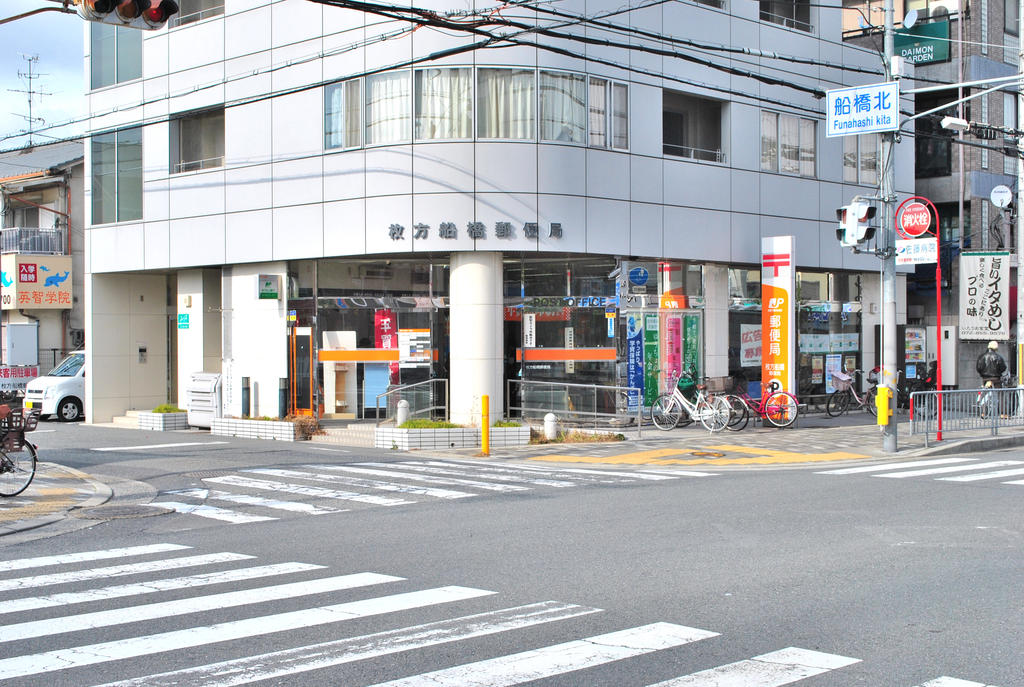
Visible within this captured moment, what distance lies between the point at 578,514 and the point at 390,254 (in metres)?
13.1

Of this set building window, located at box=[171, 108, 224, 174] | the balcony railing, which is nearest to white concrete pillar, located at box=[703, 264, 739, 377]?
building window, located at box=[171, 108, 224, 174]

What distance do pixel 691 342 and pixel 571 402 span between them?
4.75 meters

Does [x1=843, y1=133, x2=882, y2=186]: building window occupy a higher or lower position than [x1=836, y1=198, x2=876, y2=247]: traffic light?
higher

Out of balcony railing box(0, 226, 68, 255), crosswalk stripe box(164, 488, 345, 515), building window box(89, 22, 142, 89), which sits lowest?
crosswalk stripe box(164, 488, 345, 515)

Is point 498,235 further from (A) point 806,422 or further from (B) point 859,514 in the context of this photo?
(B) point 859,514

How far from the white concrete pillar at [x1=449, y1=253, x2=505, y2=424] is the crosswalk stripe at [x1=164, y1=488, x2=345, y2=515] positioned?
28.0 feet

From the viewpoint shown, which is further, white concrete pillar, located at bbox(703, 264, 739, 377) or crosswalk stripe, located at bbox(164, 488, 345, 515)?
white concrete pillar, located at bbox(703, 264, 739, 377)

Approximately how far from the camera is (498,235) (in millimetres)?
22359

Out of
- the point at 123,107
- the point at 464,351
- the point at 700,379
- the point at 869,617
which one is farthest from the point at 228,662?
the point at 123,107

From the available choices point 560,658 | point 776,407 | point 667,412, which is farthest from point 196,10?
point 560,658

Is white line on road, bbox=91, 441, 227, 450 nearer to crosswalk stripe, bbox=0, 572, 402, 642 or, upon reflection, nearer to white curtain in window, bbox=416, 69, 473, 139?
white curtain in window, bbox=416, 69, 473, 139

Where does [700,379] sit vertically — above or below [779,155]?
below

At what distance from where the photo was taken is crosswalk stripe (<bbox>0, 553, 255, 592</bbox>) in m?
8.73

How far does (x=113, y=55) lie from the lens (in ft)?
96.1
